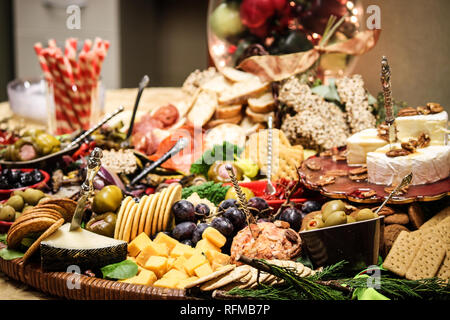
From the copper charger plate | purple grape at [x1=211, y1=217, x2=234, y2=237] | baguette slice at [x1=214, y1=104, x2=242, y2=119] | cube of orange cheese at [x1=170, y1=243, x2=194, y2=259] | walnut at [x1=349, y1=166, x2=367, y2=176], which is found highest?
baguette slice at [x1=214, y1=104, x2=242, y2=119]

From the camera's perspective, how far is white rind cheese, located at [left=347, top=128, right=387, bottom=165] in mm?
1722

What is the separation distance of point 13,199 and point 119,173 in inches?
17.0

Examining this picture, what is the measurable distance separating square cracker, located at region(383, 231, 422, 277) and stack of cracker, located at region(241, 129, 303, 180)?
557 mm

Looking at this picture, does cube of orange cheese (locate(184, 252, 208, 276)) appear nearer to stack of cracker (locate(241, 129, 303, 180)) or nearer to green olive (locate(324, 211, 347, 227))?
green olive (locate(324, 211, 347, 227))

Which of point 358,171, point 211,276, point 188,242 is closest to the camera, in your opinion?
point 211,276

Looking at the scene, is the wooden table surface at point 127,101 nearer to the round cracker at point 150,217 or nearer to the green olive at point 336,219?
the round cracker at point 150,217

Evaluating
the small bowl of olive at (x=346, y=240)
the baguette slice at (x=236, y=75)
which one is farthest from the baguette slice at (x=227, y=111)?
the small bowl of olive at (x=346, y=240)

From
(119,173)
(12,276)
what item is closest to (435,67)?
(119,173)

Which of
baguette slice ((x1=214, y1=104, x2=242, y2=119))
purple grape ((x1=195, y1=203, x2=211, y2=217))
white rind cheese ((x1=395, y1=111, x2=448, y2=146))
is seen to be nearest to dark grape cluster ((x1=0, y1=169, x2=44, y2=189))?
purple grape ((x1=195, y1=203, x2=211, y2=217))

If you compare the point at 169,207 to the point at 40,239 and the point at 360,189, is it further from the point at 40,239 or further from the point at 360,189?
the point at 360,189

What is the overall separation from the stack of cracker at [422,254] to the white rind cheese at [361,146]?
37cm

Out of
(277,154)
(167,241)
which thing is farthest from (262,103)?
(167,241)

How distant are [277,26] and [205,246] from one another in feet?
4.16

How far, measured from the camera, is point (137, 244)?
1401mm
